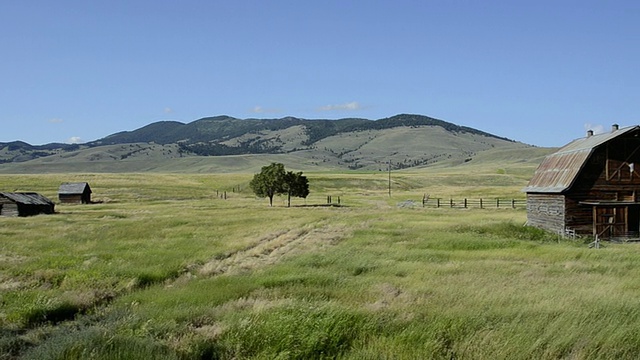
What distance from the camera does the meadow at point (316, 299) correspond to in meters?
9.78

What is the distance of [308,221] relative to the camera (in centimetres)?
4350

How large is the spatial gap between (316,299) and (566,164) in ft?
94.6

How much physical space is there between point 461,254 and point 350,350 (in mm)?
15256

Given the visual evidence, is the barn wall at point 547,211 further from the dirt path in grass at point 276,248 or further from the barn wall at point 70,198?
the barn wall at point 70,198

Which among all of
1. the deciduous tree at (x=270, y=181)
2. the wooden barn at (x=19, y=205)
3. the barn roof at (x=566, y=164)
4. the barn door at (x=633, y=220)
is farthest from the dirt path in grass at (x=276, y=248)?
the wooden barn at (x=19, y=205)

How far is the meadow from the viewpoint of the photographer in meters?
9.78

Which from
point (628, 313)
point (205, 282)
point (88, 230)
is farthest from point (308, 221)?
point (628, 313)

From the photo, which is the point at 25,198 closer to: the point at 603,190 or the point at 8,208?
the point at 8,208

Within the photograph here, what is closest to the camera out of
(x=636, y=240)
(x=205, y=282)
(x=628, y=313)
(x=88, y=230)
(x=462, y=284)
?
(x=628, y=313)

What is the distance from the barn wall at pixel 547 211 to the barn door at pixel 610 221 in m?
2.16

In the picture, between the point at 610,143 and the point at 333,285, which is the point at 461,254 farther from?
the point at 610,143

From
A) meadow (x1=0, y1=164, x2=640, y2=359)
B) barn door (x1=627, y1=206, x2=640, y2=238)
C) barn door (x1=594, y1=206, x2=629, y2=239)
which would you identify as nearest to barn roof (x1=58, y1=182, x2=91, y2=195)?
meadow (x1=0, y1=164, x2=640, y2=359)

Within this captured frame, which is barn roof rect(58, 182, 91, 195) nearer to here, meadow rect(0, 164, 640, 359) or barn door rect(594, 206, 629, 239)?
meadow rect(0, 164, 640, 359)

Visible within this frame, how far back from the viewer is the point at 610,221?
34.5m
